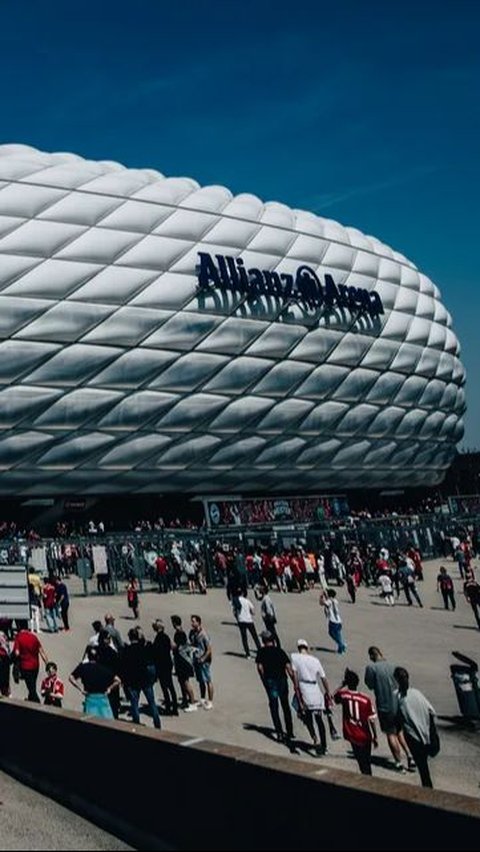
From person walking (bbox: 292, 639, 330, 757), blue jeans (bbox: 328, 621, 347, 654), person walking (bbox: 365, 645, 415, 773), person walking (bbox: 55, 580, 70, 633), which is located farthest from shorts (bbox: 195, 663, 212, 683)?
person walking (bbox: 55, 580, 70, 633)

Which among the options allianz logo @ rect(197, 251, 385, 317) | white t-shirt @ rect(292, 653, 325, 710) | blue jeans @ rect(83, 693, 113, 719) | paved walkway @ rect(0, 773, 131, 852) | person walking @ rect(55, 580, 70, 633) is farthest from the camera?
allianz logo @ rect(197, 251, 385, 317)

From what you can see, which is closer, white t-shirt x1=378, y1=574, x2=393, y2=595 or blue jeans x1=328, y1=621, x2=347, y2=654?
blue jeans x1=328, y1=621, x2=347, y2=654

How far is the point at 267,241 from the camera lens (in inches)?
1583

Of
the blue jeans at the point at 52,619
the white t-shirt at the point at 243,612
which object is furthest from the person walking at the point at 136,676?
the blue jeans at the point at 52,619

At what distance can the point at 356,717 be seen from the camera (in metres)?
7.13

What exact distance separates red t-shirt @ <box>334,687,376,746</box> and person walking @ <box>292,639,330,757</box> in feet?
3.25

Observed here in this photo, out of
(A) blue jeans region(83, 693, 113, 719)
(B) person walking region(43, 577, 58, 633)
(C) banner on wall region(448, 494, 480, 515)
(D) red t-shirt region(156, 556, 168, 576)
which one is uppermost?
(C) banner on wall region(448, 494, 480, 515)

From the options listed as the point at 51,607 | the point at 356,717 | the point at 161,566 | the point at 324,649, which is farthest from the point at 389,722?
the point at 161,566

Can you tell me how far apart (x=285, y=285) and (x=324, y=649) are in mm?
28738

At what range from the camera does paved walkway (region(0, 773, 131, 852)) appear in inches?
190

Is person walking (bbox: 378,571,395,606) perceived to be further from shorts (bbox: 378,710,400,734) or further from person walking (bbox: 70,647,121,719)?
person walking (bbox: 70,647,121,719)

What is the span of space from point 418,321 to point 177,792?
46354 millimetres

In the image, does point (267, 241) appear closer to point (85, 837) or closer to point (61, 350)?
point (61, 350)

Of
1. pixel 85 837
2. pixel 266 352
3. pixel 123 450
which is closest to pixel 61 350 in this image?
pixel 123 450
